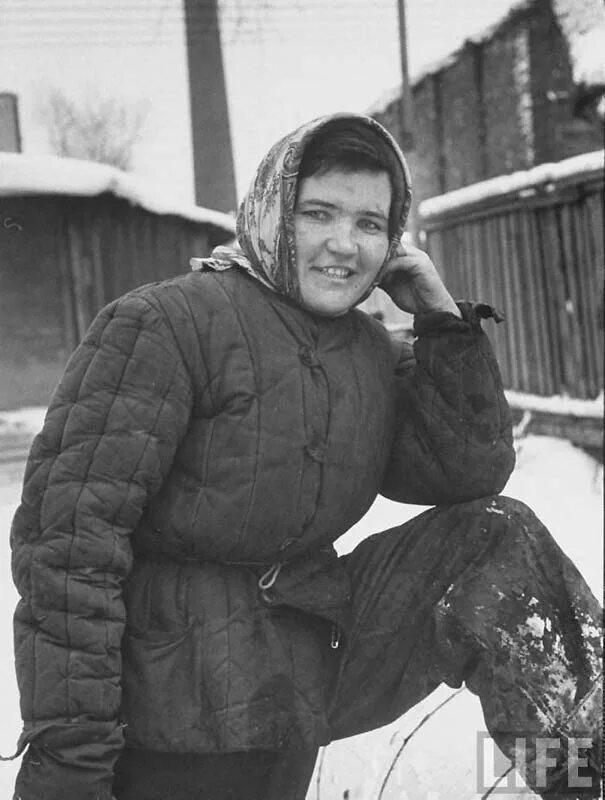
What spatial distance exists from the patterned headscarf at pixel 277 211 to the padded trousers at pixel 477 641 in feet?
1.94

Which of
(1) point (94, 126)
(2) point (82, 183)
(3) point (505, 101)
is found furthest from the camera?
(3) point (505, 101)

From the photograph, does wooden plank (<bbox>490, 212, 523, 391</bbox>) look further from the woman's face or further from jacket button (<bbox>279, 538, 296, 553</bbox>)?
jacket button (<bbox>279, 538, 296, 553</bbox>)

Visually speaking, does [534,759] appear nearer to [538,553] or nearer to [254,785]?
[538,553]

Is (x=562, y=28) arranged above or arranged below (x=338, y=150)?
above

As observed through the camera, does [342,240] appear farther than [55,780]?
Yes

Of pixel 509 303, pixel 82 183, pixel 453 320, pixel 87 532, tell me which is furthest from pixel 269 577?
pixel 82 183

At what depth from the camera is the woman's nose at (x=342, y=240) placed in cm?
174

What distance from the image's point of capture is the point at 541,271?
6266mm

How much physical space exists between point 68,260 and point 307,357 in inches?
244

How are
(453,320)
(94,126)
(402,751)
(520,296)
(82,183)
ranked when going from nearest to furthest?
(453,320) < (402,751) < (520,296) < (82,183) < (94,126)

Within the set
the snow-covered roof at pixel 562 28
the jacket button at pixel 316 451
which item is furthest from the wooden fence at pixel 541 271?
the jacket button at pixel 316 451

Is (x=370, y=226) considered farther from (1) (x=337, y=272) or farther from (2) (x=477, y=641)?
(2) (x=477, y=641)

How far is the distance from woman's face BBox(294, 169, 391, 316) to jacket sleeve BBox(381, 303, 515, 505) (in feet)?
0.68

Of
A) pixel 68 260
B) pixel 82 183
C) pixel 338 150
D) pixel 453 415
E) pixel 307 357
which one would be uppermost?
pixel 82 183
